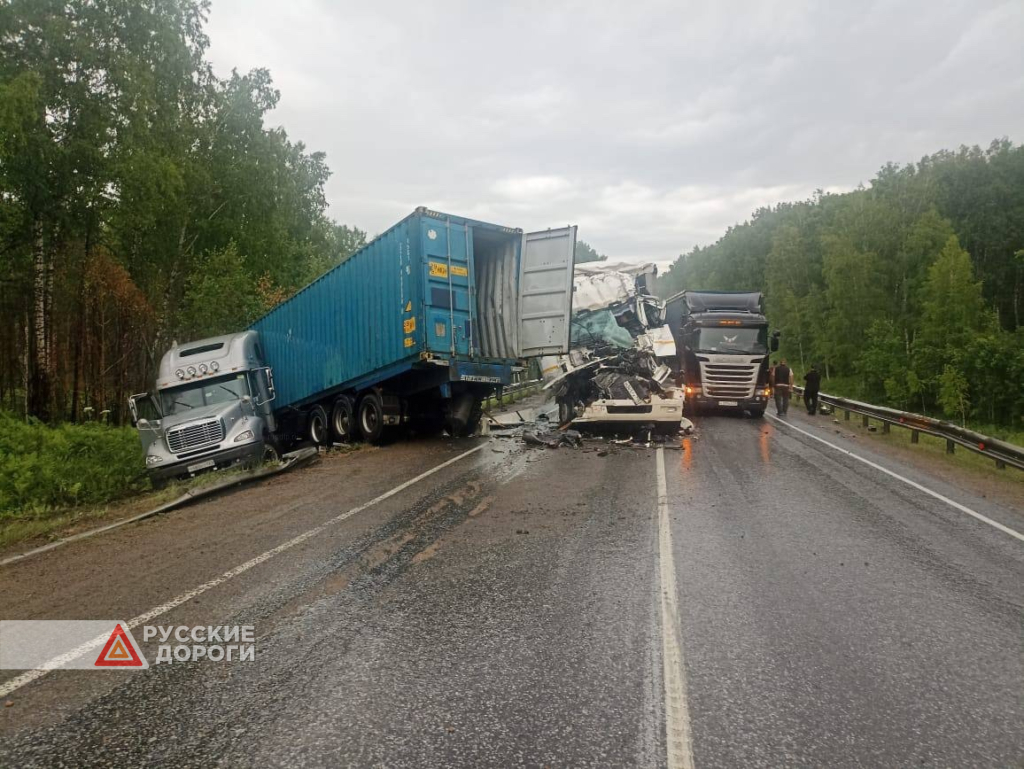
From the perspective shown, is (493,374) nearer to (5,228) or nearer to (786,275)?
(5,228)

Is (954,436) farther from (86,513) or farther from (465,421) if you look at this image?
(86,513)

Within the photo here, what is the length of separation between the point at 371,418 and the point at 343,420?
1.30 m

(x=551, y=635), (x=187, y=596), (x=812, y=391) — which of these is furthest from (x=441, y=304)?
(x=812, y=391)

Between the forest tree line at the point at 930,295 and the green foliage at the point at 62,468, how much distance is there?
42.8 m

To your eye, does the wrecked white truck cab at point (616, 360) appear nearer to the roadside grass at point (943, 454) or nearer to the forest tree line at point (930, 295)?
the roadside grass at point (943, 454)

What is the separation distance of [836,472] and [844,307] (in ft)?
152

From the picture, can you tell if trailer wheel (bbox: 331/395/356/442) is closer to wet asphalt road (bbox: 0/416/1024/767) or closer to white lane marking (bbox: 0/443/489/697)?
white lane marking (bbox: 0/443/489/697)

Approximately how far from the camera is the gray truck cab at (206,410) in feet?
39.7

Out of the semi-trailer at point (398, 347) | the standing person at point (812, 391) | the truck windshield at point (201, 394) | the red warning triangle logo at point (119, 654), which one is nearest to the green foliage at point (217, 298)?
the semi-trailer at point (398, 347)

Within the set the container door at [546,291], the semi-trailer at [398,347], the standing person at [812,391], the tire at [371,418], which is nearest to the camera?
the semi-trailer at [398,347]

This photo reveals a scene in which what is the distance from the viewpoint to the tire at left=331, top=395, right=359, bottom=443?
Answer: 14.9 m

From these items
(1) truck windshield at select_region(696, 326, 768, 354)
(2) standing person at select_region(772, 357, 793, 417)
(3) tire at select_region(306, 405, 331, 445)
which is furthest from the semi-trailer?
(2) standing person at select_region(772, 357, 793, 417)

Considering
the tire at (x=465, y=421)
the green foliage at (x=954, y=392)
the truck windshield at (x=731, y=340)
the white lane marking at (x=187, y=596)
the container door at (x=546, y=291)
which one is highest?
the container door at (x=546, y=291)

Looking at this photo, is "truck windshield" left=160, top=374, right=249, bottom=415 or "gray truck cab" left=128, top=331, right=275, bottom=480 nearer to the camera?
"gray truck cab" left=128, top=331, right=275, bottom=480
